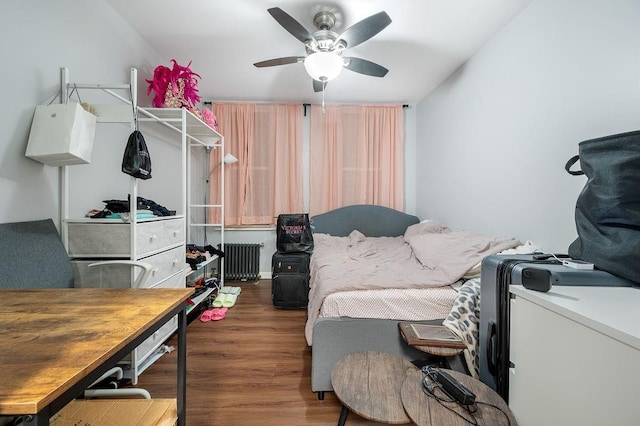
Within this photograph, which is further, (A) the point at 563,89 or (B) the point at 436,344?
(A) the point at 563,89

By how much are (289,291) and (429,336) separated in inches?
64.7

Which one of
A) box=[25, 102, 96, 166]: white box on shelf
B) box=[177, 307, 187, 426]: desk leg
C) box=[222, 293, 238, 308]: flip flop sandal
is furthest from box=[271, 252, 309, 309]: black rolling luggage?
box=[25, 102, 96, 166]: white box on shelf

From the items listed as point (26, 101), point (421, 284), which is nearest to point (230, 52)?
point (26, 101)

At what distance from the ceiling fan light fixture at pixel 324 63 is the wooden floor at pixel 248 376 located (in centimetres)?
214

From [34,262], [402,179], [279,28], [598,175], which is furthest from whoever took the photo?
[402,179]

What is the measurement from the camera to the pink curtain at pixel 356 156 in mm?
3549

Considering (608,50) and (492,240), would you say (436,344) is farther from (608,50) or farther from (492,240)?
(608,50)

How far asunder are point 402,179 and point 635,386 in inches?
131

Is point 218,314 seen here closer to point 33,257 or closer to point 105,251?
point 105,251

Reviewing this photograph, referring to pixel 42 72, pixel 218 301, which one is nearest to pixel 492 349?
pixel 218 301

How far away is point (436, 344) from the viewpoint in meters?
1.26

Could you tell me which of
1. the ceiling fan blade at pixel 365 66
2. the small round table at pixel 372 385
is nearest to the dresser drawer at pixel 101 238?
the small round table at pixel 372 385

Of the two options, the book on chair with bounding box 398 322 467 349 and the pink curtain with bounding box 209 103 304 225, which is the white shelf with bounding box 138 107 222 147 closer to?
the pink curtain with bounding box 209 103 304 225

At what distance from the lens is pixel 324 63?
73.6 inches
